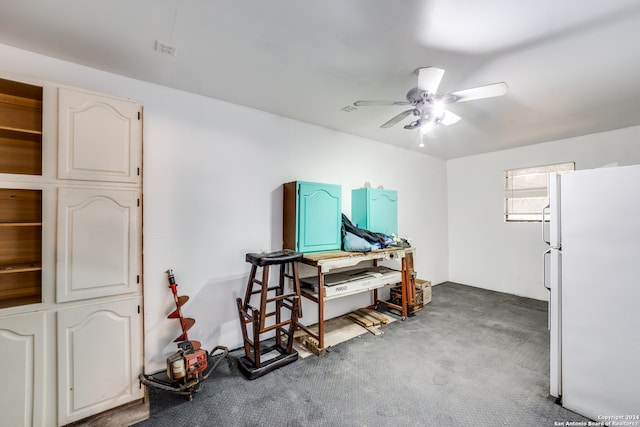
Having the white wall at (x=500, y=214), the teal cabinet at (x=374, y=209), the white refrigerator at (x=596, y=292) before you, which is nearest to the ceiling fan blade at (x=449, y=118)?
the white refrigerator at (x=596, y=292)

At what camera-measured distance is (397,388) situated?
208 centimetres

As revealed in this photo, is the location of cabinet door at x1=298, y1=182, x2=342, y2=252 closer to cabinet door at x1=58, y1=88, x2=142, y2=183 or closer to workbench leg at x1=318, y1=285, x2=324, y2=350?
workbench leg at x1=318, y1=285, x2=324, y2=350

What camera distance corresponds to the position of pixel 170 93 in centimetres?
234

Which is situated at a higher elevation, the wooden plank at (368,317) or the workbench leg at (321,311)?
the workbench leg at (321,311)

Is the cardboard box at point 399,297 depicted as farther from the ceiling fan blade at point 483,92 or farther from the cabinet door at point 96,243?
the cabinet door at point 96,243

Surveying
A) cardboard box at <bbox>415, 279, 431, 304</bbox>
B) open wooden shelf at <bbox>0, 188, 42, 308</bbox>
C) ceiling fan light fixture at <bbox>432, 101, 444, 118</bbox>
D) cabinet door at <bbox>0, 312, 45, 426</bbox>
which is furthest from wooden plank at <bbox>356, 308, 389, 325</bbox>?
open wooden shelf at <bbox>0, 188, 42, 308</bbox>

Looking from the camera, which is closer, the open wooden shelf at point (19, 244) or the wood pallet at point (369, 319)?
the open wooden shelf at point (19, 244)

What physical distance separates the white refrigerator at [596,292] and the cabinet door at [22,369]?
11.7ft

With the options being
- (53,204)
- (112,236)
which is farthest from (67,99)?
(112,236)

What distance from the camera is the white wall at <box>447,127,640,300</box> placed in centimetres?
369

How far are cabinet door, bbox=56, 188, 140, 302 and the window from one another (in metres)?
5.52

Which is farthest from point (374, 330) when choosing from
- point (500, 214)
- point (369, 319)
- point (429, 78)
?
point (500, 214)

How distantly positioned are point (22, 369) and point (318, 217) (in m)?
2.41

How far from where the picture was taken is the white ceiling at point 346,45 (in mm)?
1429
